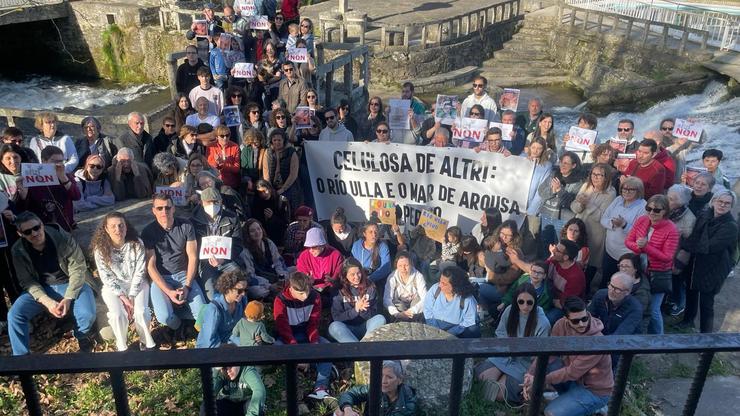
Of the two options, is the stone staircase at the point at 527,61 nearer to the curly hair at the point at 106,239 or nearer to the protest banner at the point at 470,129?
the protest banner at the point at 470,129

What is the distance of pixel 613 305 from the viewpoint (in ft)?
19.3

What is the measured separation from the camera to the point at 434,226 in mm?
7516

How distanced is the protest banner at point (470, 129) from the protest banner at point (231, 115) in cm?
329

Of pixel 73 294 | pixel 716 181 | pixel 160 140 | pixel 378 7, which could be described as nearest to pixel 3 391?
pixel 73 294

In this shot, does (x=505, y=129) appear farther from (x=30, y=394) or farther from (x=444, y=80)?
(x=444, y=80)

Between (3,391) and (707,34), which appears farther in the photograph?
(707,34)

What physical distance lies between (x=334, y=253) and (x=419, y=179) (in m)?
1.87

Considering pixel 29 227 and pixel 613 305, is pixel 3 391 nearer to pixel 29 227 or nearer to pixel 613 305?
pixel 29 227

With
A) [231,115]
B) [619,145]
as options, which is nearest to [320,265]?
[231,115]

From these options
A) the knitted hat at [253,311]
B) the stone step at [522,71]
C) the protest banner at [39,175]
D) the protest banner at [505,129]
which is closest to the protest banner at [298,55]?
the protest banner at [505,129]

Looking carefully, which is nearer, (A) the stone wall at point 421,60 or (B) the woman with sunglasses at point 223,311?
(B) the woman with sunglasses at point 223,311

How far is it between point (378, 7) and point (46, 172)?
2080 centimetres

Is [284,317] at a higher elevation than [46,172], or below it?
below

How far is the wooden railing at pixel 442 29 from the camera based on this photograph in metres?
20.4
